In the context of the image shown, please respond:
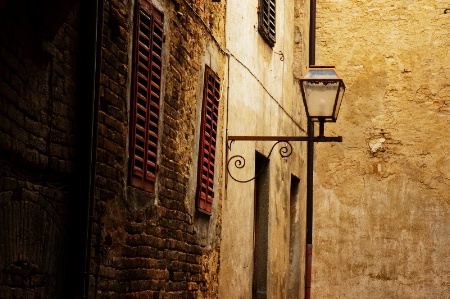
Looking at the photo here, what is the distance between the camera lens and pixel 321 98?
28.0 ft

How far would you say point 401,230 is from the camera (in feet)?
46.8

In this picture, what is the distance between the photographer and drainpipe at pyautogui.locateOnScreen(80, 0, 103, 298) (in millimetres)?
5344

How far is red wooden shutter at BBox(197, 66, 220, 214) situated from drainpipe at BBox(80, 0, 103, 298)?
2623 millimetres

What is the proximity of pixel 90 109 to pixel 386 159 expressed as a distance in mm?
9570

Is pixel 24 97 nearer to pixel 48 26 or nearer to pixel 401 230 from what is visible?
pixel 48 26

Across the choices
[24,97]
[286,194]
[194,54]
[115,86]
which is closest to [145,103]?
[115,86]

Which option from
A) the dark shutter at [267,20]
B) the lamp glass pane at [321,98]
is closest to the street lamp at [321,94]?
the lamp glass pane at [321,98]

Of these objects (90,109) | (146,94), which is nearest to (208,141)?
(146,94)

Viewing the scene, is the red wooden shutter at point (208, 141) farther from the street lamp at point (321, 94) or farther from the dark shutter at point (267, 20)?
the dark shutter at point (267, 20)

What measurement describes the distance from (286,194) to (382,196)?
7.88ft

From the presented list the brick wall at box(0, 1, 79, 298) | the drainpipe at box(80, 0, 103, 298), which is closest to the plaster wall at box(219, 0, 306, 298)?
the drainpipe at box(80, 0, 103, 298)

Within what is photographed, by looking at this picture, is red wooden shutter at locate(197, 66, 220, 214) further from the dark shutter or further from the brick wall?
the brick wall

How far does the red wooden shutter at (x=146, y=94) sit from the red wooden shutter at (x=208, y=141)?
135cm

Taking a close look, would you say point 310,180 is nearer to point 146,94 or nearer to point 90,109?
point 146,94
